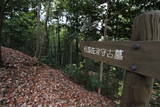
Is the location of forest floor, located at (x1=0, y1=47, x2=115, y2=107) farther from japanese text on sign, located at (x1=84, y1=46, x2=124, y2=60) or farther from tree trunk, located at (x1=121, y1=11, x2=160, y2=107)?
tree trunk, located at (x1=121, y1=11, x2=160, y2=107)

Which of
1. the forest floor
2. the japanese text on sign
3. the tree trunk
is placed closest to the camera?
the tree trunk

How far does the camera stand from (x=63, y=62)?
13.1m

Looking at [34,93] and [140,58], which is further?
[34,93]

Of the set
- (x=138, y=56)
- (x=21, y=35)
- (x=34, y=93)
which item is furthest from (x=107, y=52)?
(x=21, y=35)

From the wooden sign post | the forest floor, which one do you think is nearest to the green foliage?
the forest floor

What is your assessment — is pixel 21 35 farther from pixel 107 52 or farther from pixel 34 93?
pixel 107 52

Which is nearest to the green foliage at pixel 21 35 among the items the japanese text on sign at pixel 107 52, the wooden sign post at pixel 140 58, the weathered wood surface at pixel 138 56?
the japanese text on sign at pixel 107 52

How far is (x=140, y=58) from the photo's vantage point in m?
1.00

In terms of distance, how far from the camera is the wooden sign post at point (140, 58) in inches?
36.2

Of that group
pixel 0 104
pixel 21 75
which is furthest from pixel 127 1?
pixel 0 104

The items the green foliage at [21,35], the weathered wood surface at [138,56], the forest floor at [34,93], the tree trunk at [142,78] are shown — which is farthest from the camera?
the green foliage at [21,35]

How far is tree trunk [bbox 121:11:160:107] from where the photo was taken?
40.8 inches

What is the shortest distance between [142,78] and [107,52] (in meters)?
0.38

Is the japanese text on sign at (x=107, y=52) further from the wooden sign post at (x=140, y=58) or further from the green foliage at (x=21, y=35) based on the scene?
the green foliage at (x=21, y=35)
